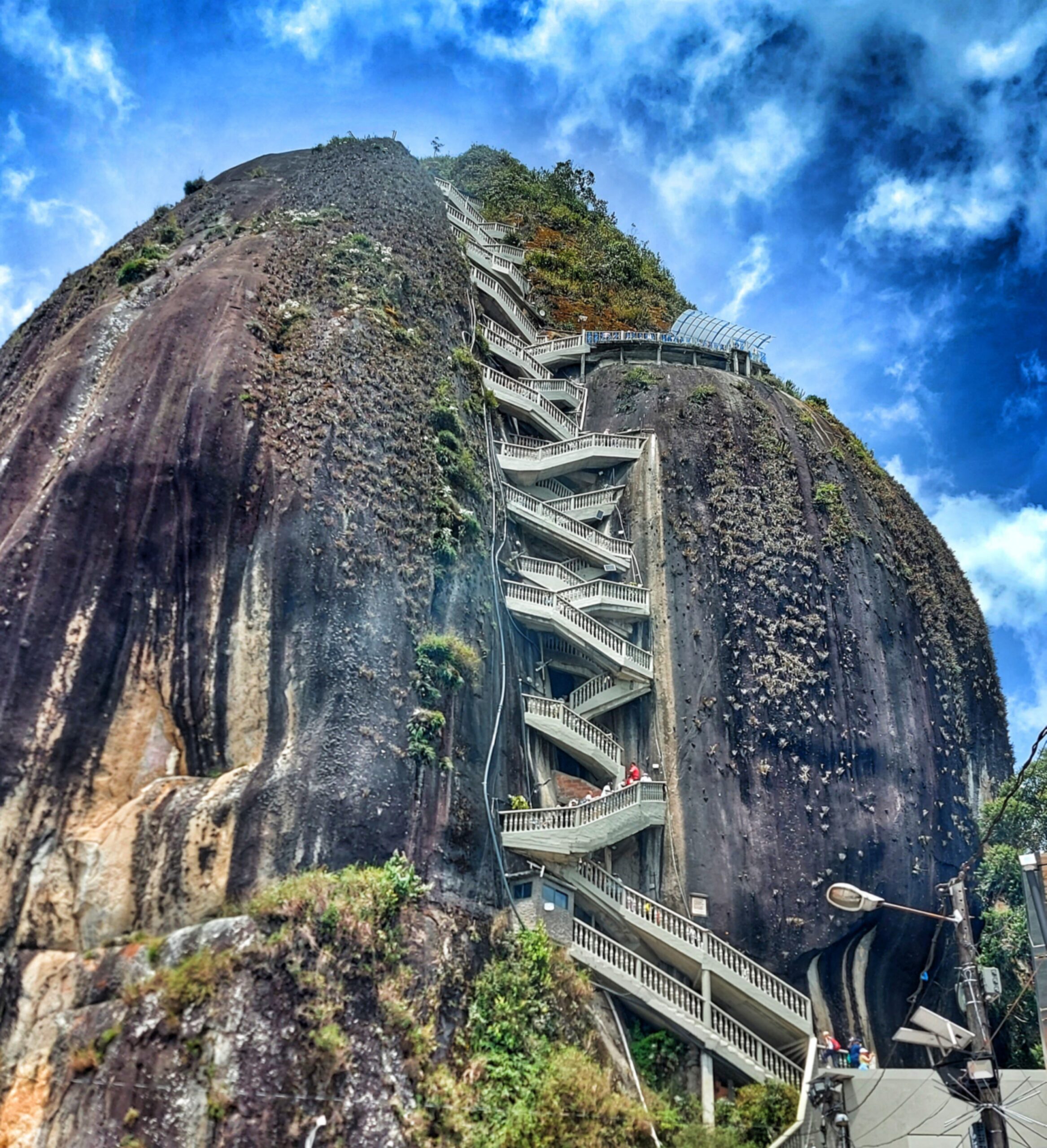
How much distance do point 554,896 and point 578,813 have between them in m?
2.01

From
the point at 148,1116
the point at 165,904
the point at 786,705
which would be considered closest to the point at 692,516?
the point at 786,705

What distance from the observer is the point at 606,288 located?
4766cm

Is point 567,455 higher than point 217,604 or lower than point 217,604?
higher

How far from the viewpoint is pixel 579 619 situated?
28875 millimetres

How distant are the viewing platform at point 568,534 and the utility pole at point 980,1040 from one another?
2159 cm

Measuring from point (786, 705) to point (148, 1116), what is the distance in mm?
18239

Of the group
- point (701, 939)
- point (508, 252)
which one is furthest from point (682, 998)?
point (508, 252)

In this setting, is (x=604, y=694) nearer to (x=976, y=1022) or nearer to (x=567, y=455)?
(x=567, y=455)

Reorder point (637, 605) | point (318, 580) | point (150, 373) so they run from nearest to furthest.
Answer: point (318, 580)
point (150, 373)
point (637, 605)

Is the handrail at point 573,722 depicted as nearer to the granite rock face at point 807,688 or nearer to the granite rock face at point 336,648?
the granite rock face at point 336,648

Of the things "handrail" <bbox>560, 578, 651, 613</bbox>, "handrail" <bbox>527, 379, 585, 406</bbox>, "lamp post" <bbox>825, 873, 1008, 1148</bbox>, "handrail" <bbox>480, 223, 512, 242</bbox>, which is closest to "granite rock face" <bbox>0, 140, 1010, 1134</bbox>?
"handrail" <bbox>560, 578, 651, 613</bbox>

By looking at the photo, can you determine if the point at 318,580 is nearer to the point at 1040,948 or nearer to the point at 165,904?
the point at 165,904

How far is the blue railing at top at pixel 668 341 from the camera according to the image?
127ft

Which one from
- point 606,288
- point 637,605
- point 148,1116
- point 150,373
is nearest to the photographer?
point 148,1116
